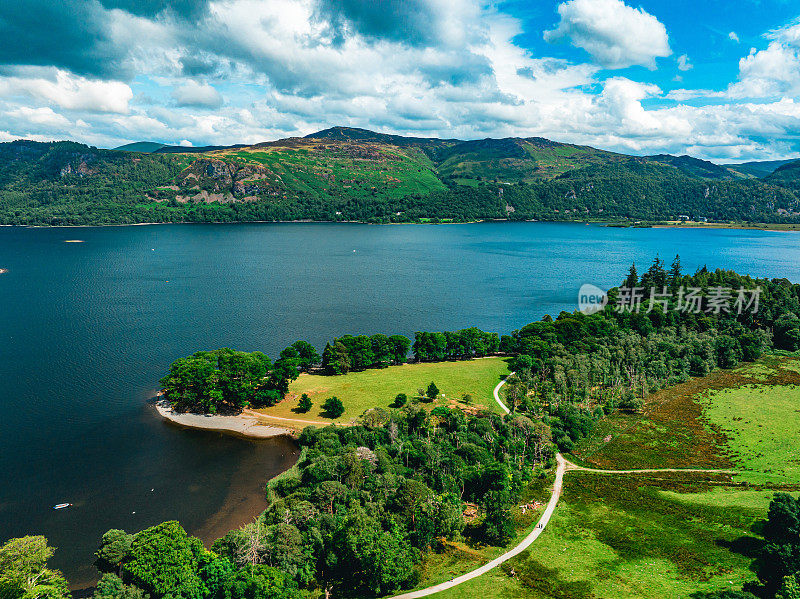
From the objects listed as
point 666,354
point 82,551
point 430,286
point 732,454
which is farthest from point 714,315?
point 82,551

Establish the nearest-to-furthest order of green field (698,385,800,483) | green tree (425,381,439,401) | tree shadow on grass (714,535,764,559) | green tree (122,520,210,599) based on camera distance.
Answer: green tree (122,520,210,599) → tree shadow on grass (714,535,764,559) → green field (698,385,800,483) → green tree (425,381,439,401)

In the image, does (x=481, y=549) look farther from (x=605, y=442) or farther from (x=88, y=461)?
(x=88, y=461)

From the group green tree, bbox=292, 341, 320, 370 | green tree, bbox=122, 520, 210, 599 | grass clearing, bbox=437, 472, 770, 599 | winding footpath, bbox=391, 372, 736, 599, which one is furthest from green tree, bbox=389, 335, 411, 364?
green tree, bbox=122, 520, 210, 599

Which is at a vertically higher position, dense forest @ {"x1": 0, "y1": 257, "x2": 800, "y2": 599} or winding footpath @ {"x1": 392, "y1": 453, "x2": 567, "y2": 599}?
dense forest @ {"x1": 0, "y1": 257, "x2": 800, "y2": 599}

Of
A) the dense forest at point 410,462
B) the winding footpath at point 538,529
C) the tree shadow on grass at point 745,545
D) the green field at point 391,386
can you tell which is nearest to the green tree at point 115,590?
the dense forest at point 410,462

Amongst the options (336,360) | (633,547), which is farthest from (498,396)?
(633,547)

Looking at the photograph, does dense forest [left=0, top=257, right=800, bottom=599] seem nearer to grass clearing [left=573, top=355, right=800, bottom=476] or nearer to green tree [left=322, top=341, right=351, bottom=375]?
green tree [left=322, top=341, right=351, bottom=375]

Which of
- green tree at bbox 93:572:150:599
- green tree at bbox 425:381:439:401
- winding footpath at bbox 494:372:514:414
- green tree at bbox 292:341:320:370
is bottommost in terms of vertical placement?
green tree at bbox 93:572:150:599
